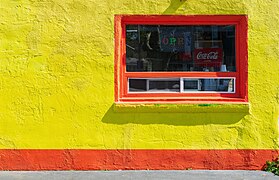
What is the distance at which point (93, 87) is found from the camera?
751 centimetres

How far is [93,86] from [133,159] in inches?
52.6

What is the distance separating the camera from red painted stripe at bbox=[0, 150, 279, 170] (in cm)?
752

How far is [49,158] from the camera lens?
752cm

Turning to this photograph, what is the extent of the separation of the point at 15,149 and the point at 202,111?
3057mm

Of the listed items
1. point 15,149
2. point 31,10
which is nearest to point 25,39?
point 31,10

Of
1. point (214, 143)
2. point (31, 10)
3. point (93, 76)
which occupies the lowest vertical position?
point (214, 143)

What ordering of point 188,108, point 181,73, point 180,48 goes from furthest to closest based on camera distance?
point 180,48, point 181,73, point 188,108

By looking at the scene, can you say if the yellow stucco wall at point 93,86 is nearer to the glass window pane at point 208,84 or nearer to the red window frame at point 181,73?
the red window frame at point 181,73

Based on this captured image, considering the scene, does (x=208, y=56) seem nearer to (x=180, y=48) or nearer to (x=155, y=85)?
(x=180, y=48)

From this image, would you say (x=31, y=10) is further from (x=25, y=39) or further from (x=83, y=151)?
(x=83, y=151)

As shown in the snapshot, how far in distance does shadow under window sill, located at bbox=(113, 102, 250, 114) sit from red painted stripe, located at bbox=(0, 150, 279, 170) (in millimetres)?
660

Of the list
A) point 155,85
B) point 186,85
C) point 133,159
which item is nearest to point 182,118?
point 186,85

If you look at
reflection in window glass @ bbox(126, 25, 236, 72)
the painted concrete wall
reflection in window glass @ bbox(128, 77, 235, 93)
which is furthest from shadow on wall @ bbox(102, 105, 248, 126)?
reflection in window glass @ bbox(126, 25, 236, 72)

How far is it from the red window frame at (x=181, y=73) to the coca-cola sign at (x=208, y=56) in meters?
0.20
